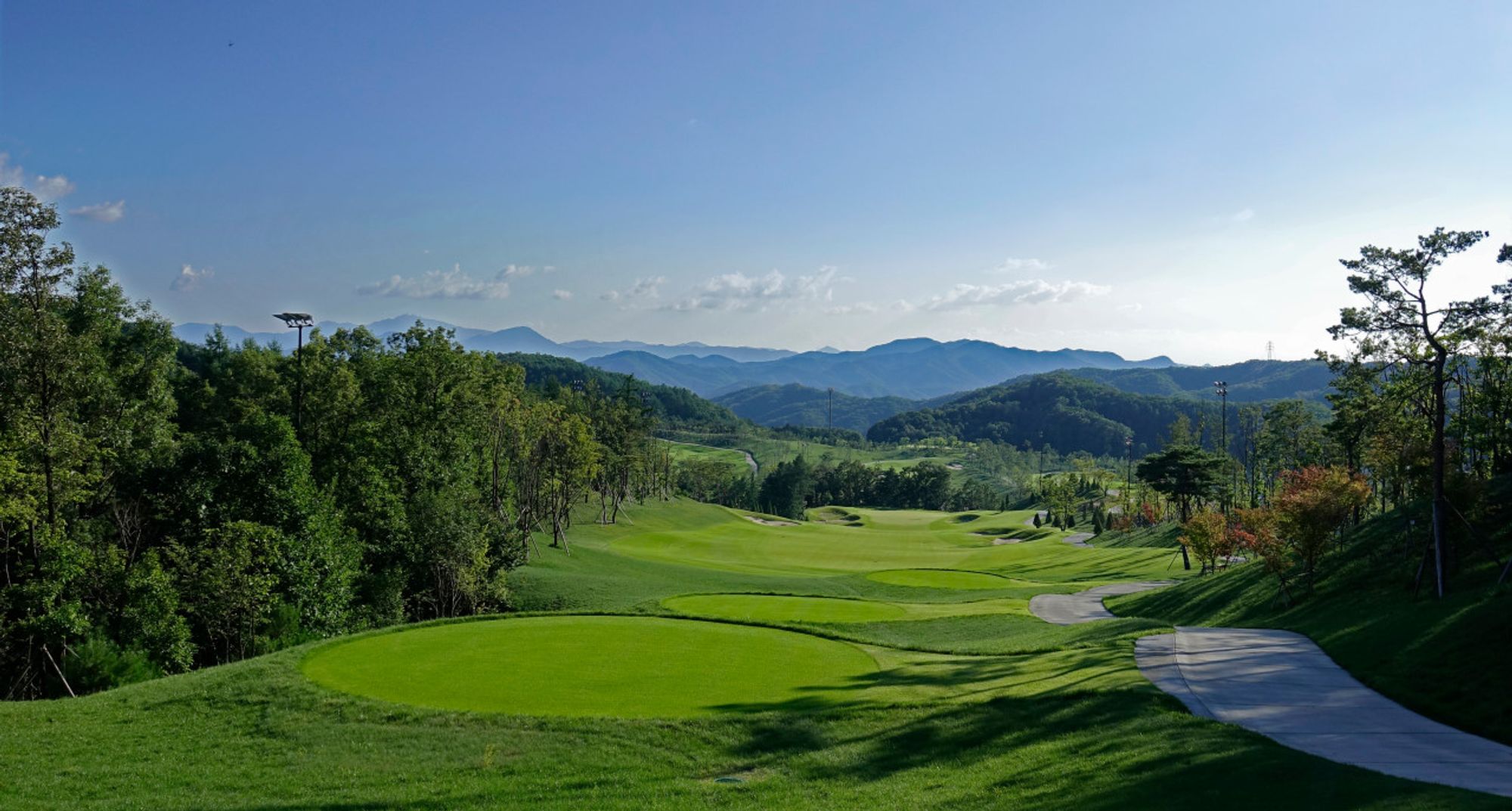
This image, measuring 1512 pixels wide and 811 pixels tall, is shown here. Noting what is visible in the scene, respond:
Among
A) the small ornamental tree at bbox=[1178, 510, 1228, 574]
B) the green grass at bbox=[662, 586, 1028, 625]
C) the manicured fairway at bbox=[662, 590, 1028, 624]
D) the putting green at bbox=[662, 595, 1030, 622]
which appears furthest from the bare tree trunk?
the small ornamental tree at bbox=[1178, 510, 1228, 574]

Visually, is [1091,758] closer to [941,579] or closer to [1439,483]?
[1439,483]

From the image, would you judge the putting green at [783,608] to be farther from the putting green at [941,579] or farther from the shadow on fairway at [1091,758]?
the shadow on fairway at [1091,758]

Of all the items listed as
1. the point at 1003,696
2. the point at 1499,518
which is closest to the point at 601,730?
the point at 1003,696

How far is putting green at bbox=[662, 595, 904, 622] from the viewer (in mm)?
33344

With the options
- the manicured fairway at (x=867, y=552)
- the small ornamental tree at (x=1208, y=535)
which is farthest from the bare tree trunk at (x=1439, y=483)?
the manicured fairway at (x=867, y=552)

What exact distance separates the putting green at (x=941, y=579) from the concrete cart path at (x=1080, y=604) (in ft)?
18.9

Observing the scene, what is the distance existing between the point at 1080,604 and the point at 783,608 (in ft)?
51.1

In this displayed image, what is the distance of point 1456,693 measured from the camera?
53.1 feet

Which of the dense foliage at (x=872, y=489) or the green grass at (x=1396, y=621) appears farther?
the dense foliage at (x=872, y=489)

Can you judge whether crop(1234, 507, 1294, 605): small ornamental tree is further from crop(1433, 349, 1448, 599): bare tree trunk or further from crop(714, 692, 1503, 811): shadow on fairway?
crop(714, 692, 1503, 811): shadow on fairway

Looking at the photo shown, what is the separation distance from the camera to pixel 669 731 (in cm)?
1555

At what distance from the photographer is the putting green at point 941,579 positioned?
5081 cm

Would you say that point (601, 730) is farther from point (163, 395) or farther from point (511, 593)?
point (163, 395)

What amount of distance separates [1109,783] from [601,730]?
892 centimetres
